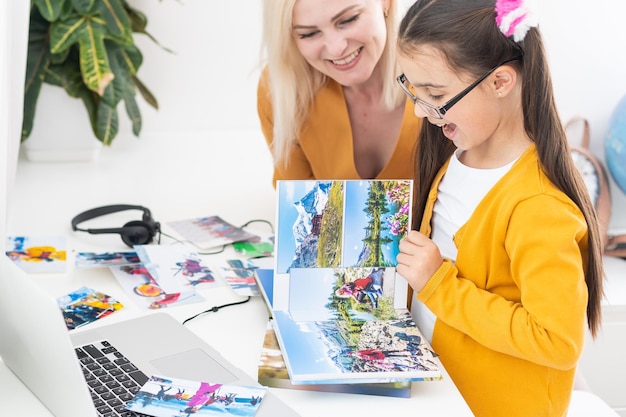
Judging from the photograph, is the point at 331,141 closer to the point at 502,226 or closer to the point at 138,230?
the point at 138,230

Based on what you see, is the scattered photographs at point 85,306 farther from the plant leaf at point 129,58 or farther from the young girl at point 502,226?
the plant leaf at point 129,58

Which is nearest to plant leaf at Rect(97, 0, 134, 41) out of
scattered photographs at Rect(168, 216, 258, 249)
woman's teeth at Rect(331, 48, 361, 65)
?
scattered photographs at Rect(168, 216, 258, 249)

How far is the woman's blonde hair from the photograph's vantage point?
5.26ft

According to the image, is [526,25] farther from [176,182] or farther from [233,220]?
[176,182]

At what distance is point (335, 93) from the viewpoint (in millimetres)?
1777

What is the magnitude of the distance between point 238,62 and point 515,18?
1626 mm

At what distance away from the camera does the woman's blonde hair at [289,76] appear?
1.60 meters

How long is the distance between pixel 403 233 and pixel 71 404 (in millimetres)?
579

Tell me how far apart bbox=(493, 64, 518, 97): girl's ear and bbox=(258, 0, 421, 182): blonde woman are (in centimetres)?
49

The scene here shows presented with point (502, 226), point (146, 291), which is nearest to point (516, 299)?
point (502, 226)

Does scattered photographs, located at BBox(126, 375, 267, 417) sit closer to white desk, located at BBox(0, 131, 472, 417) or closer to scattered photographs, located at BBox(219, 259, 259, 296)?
white desk, located at BBox(0, 131, 472, 417)

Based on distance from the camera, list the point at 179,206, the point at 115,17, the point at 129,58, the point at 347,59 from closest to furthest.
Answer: the point at 347,59, the point at 179,206, the point at 115,17, the point at 129,58

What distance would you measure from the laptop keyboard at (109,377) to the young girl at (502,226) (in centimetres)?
44

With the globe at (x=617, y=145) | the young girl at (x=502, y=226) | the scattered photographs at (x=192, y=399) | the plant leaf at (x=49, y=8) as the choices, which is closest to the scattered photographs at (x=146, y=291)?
the scattered photographs at (x=192, y=399)
